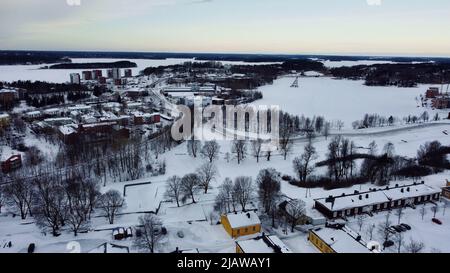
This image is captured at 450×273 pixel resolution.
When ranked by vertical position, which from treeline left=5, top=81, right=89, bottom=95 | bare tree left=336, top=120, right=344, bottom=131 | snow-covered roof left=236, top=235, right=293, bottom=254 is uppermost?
treeline left=5, top=81, right=89, bottom=95

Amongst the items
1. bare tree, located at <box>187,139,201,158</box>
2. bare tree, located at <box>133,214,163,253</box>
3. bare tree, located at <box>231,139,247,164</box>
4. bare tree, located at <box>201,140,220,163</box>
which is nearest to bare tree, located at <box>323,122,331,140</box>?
bare tree, located at <box>231,139,247,164</box>

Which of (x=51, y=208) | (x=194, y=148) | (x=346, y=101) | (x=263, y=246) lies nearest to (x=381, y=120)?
(x=346, y=101)

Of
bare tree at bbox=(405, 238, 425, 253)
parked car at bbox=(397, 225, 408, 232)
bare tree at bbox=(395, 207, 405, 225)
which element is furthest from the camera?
bare tree at bbox=(395, 207, 405, 225)

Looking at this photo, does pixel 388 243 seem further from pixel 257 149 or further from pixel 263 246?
pixel 257 149

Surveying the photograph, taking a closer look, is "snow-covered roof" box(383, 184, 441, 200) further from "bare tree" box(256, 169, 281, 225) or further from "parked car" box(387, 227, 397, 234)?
"bare tree" box(256, 169, 281, 225)
